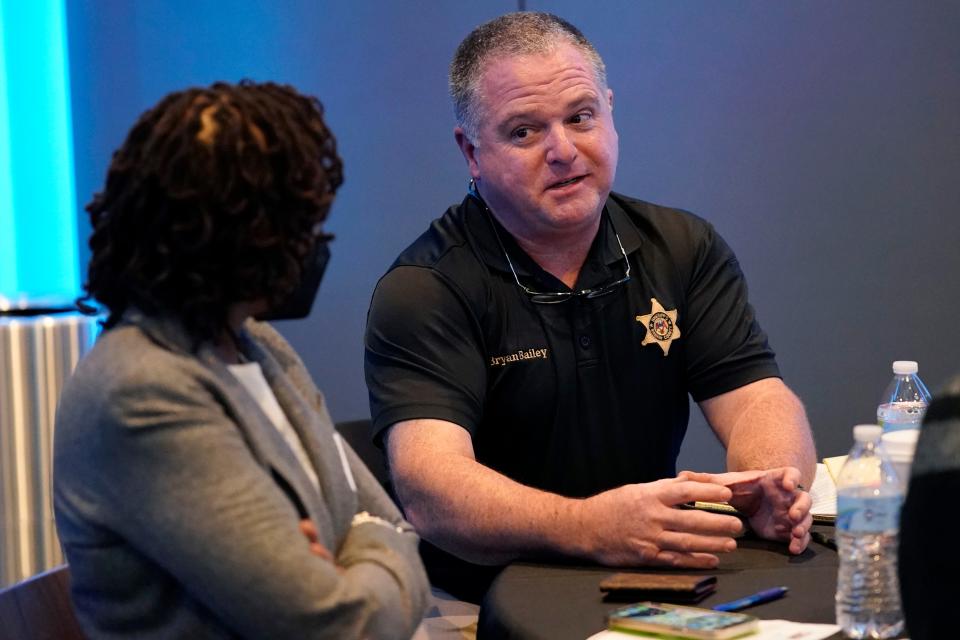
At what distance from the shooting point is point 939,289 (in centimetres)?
397

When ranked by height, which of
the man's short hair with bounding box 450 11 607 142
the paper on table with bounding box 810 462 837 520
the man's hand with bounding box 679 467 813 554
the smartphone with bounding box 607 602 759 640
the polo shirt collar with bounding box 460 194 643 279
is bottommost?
the paper on table with bounding box 810 462 837 520

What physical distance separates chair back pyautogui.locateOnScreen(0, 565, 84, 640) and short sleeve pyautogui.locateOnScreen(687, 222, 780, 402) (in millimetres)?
1319

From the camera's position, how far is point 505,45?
7.89ft

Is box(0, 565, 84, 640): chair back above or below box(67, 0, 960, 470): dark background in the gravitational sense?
below

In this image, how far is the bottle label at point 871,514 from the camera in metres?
1.48

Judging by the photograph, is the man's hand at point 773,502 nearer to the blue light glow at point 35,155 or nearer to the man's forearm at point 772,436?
the man's forearm at point 772,436

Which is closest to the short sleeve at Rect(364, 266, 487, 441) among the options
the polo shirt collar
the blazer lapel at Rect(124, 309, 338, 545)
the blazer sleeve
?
the polo shirt collar

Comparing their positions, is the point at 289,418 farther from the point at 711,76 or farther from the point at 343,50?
the point at 711,76

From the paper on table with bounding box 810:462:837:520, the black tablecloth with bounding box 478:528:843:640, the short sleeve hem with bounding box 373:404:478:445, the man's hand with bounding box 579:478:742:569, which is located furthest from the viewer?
the short sleeve hem with bounding box 373:404:478:445

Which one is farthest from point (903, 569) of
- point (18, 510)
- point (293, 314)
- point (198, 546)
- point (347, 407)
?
point (347, 407)

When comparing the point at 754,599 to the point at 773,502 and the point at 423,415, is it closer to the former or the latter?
the point at 773,502

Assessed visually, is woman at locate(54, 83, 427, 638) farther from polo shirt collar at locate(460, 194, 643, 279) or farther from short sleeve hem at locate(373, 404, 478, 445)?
polo shirt collar at locate(460, 194, 643, 279)

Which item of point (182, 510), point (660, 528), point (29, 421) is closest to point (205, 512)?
point (182, 510)

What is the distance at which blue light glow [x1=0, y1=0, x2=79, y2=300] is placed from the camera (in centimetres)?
301
